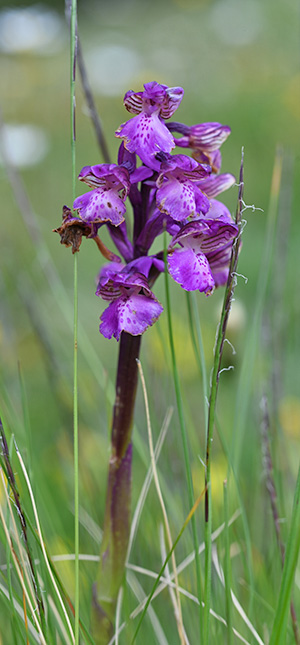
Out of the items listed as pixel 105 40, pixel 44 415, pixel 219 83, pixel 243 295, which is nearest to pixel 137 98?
pixel 44 415

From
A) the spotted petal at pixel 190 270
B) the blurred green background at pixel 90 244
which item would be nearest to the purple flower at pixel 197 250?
the spotted petal at pixel 190 270

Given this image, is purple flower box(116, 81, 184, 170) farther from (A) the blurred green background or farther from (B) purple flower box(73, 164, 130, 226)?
(A) the blurred green background

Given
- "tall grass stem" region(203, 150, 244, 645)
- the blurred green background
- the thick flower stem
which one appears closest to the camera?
"tall grass stem" region(203, 150, 244, 645)

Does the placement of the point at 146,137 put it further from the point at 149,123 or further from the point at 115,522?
the point at 115,522

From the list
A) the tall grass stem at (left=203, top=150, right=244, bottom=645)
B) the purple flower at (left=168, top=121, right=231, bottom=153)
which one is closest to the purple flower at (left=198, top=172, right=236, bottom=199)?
the purple flower at (left=168, top=121, right=231, bottom=153)

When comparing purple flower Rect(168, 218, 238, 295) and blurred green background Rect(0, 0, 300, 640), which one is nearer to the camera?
purple flower Rect(168, 218, 238, 295)

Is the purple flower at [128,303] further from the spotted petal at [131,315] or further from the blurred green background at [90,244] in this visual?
the blurred green background at [90,244]

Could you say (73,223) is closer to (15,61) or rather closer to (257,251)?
(257,251)
